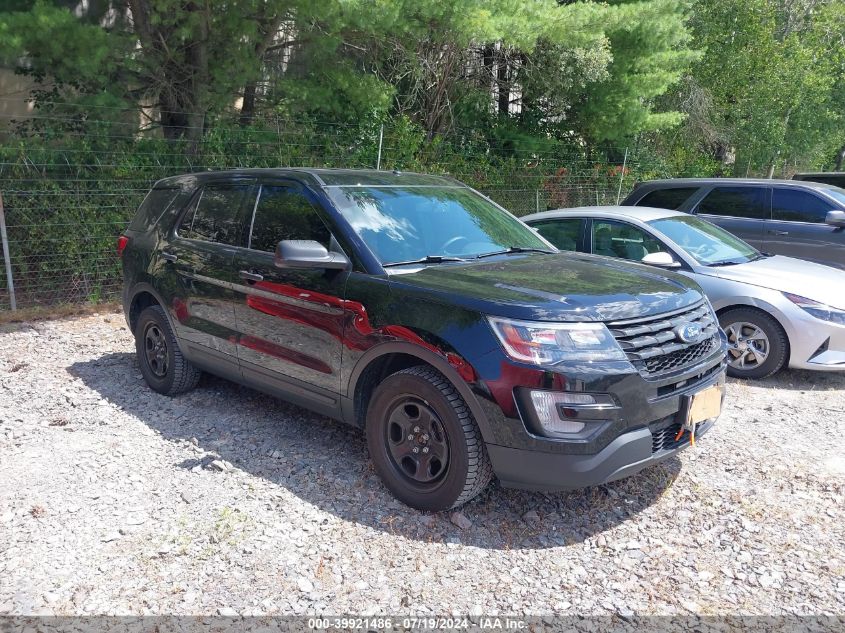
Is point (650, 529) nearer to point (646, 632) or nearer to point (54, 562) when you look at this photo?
point (646, 632)

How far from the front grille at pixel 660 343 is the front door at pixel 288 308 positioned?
155cm

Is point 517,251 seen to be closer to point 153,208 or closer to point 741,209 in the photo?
point 153,208

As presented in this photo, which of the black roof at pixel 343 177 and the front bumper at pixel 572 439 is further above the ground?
the black roof at pixel 343 177

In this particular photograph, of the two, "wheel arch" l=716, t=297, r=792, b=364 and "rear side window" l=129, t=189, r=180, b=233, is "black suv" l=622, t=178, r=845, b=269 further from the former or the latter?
"rear side window" l=129, t=189, r=180, b=233

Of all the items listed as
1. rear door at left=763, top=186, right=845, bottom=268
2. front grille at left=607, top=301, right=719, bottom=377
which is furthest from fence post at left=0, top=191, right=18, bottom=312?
rear door at left=763, top=186, right=845, bottom=268

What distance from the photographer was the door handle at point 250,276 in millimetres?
4402

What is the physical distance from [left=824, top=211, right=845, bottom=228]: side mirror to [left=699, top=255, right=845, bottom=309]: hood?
5.95 feet

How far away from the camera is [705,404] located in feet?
12.0

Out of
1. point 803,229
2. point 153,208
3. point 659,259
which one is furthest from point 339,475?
point 803,229

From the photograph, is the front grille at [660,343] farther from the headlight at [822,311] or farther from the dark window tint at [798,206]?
the dark window tint at [798,206]

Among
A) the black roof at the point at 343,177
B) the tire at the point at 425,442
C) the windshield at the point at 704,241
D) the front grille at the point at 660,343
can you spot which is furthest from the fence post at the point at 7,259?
the front grille at the point at 660,343

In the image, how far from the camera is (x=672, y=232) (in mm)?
6586

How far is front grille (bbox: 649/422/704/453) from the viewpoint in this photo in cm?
346

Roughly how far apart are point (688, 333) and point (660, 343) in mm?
242
